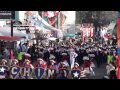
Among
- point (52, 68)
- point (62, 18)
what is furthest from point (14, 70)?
point (62, 18)

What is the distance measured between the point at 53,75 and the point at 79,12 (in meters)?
1.75

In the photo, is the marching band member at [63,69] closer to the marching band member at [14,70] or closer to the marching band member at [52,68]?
the marching band member at [52,68]

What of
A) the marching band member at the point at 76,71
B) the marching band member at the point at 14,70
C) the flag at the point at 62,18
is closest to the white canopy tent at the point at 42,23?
the flag at the point at 62,18

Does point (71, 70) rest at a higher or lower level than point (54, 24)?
lower

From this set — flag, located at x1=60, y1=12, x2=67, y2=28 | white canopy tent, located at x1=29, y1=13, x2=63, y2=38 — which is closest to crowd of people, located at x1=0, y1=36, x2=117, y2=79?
white canopy tent, located at x1=29, y1=13, x2=63, y2=38

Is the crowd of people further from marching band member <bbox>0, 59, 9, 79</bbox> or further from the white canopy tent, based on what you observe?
the white canopy tent

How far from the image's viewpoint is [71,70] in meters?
12.2

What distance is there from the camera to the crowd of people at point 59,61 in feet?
39.9

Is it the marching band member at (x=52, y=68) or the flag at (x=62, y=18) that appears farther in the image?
the marching band member at (x=52, y=68)

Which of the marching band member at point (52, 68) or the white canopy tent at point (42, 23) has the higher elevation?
the white canopy tent at point (42, 23)

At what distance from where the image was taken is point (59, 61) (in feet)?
40.1
